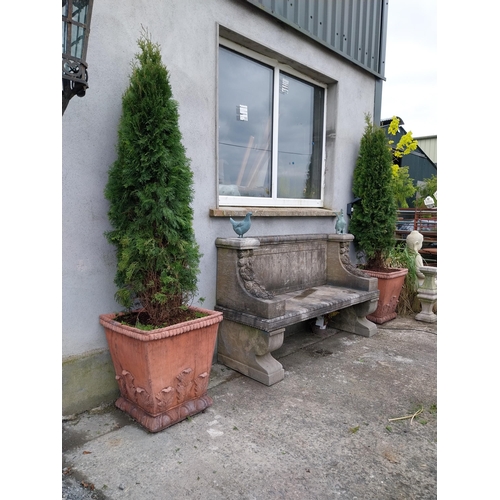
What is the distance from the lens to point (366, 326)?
4.20 m

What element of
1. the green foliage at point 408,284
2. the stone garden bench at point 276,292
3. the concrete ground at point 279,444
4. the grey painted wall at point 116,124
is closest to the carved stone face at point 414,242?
the green foliage at point 408,284

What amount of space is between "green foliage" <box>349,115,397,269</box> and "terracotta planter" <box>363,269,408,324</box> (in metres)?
0.29

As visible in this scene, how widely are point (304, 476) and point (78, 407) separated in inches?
62.6

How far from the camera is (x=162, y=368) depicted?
226cm

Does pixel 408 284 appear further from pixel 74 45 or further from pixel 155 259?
pixel 74 45

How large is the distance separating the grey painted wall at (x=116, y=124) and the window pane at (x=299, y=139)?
43 centimetres

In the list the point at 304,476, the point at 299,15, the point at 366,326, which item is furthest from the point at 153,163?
the point at 366,326

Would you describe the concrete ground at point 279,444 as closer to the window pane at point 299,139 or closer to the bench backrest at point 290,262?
the bench backrest at point 290,262

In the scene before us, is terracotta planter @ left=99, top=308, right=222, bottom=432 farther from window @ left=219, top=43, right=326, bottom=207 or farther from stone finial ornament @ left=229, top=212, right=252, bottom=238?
window @ left=219, top=43, right=326, bottom=207

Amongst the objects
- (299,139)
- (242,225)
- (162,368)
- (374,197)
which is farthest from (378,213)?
(162,368)

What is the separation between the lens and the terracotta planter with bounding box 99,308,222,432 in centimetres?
222

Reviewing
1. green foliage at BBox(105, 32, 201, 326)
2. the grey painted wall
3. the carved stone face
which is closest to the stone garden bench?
the grey painted wall

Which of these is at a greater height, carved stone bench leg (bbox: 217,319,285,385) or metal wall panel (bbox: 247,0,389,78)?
metal wall panel (bbox: 247,0,389,78)

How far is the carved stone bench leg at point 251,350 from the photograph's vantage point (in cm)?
291
